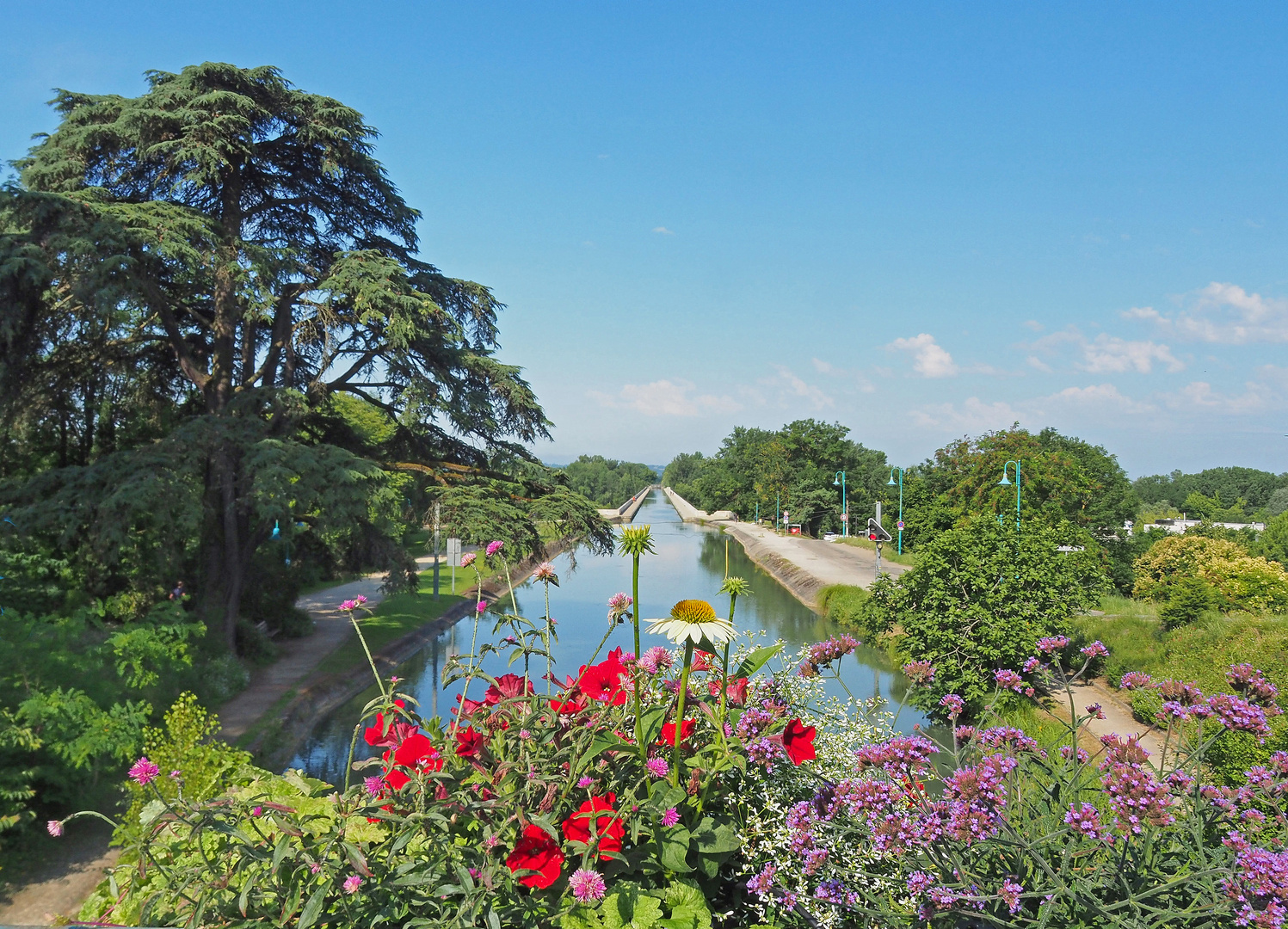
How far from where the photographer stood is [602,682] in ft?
6.54

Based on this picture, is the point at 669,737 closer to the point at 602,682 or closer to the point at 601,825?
the point at 602,682

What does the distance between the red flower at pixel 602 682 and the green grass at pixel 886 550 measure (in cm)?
2262

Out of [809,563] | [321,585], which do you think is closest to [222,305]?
[321,585]

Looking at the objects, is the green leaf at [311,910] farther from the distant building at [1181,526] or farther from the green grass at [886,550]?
the distant building at [1181,526]

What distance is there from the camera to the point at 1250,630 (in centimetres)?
1064

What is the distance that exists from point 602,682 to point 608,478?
369 ft

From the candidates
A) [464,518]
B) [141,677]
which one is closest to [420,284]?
[464,518]

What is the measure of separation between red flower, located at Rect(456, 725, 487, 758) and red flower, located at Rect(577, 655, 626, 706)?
0.90 ft

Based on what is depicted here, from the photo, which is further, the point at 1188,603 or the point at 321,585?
the point at 321,585

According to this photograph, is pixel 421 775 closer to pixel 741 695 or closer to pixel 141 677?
pixel 741 695

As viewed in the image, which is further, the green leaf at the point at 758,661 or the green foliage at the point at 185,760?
the green foliage at the point at 185,760

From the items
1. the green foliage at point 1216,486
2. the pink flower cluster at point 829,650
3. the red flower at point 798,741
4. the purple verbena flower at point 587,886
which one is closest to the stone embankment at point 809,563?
the pink flower cluster at point 829,650

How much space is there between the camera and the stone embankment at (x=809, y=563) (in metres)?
23.3

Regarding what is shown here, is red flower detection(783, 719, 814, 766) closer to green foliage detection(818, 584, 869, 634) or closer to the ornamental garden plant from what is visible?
the ornamental garden plant
